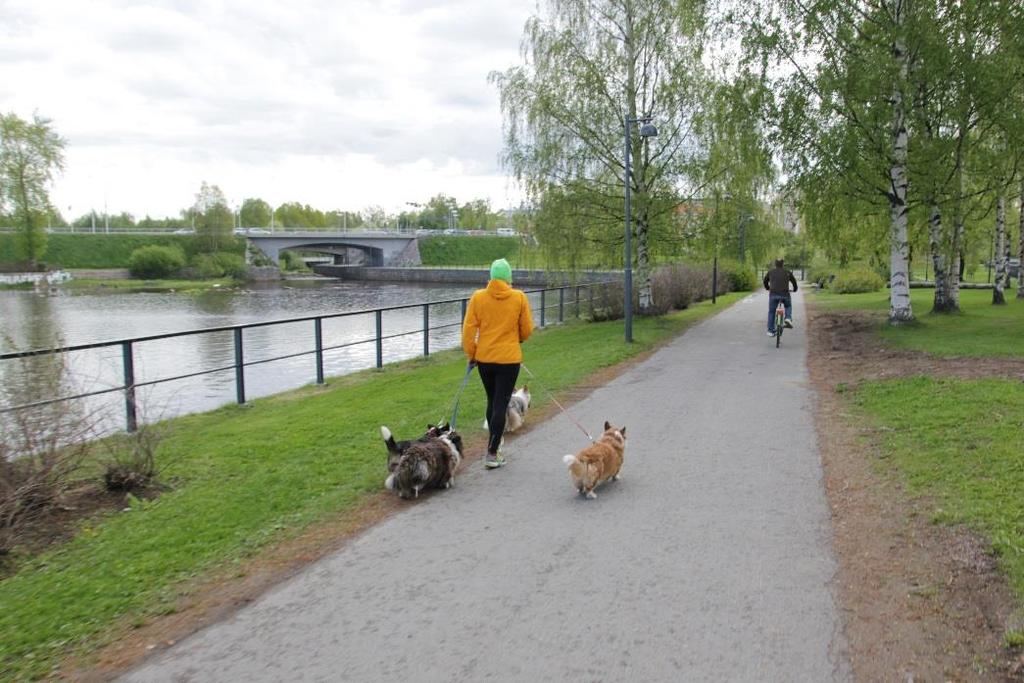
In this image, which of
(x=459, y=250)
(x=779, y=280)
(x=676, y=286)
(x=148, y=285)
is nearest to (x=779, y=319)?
(x=779, y=280)

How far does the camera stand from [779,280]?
16.4 metres

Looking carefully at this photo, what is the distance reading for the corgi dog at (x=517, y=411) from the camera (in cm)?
838

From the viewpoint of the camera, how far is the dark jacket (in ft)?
53.2

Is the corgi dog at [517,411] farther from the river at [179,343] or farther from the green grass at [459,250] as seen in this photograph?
the green grass at [459,250]

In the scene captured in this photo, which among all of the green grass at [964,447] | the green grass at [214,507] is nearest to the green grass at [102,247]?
the green grass at [214,507]

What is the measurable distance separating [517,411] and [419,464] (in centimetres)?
267

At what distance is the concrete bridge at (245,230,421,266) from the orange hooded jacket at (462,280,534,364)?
80.9m

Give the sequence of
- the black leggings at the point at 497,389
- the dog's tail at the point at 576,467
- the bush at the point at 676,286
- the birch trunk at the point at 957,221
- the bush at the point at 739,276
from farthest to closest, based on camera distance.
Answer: the bush at the point at 739,276 < the bush at the point at 676,286 < the birch trunk at the point at 957,221 < the black leggings at the point at 497,389 < the dog's tail at the point at 576,467

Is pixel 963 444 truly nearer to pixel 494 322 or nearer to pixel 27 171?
pixel 494 322

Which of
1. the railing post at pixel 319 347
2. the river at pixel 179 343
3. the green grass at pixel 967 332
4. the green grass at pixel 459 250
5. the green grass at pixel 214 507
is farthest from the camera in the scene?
the green grass at pixel 459 250

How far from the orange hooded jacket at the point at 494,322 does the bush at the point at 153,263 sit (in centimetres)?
7234

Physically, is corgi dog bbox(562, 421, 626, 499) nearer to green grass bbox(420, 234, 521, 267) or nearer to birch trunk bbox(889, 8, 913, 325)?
birch trunk bbox(889, 8, 913, 325)

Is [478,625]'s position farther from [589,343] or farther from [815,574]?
[589,343]

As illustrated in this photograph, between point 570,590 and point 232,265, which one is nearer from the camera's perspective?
point 570,590
